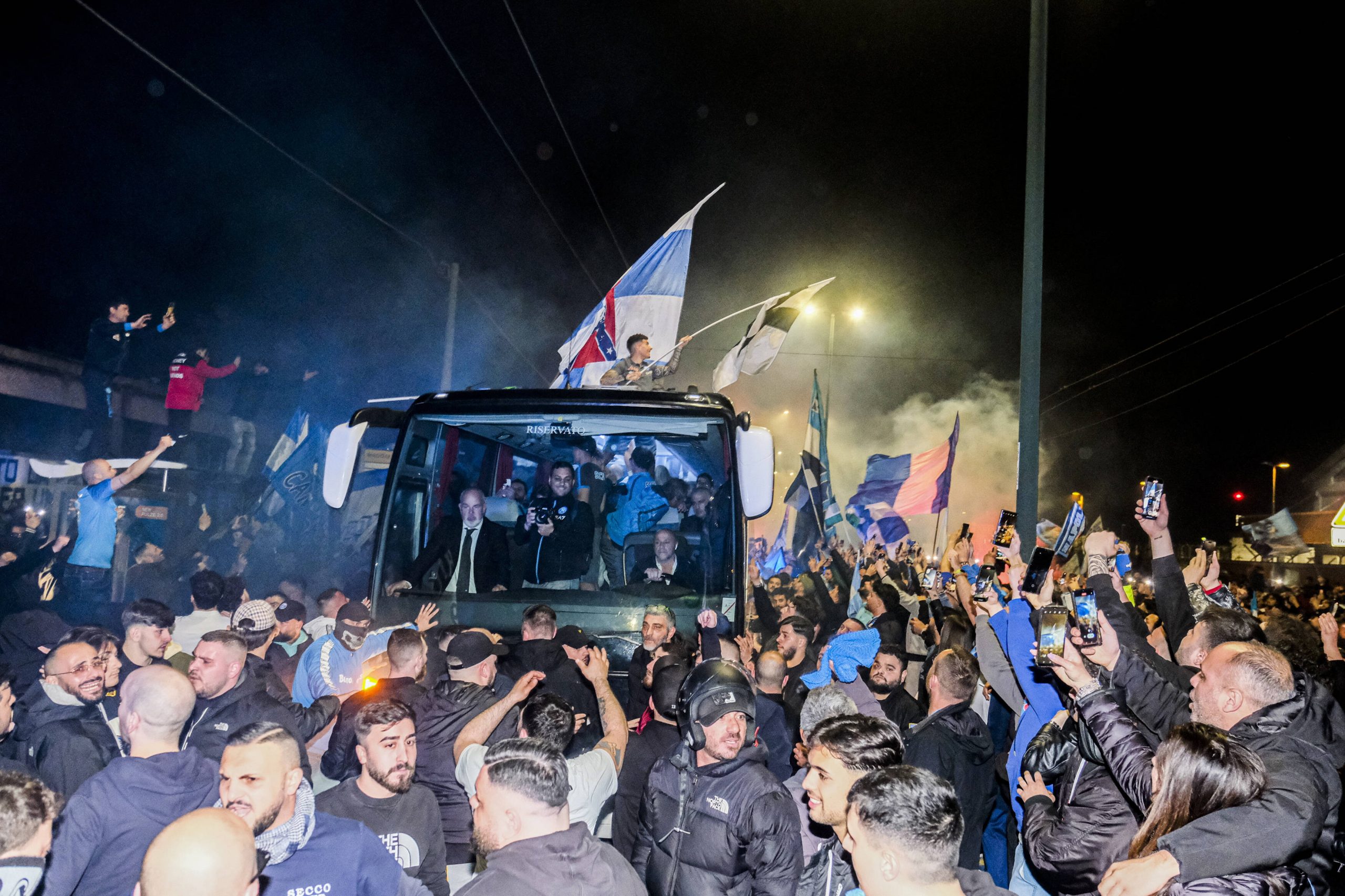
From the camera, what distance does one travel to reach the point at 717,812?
3.47m

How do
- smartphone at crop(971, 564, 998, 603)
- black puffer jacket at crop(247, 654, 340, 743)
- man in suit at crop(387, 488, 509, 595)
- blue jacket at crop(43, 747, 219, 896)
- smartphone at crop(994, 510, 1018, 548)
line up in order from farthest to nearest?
man in suit at crop(387, 488, 509, 595), smartphone at crop(994, 510, 1018, 548), smartphone at crop(971, 564, 998, 603), black puffer jacket at crop(247, 654, 340, 743), blue jacket at crop(43, 747, 219, 896)

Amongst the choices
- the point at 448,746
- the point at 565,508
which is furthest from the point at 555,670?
the point at 565,508

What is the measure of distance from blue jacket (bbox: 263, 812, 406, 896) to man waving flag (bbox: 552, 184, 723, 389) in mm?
6110

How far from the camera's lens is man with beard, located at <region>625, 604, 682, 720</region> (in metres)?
5.36

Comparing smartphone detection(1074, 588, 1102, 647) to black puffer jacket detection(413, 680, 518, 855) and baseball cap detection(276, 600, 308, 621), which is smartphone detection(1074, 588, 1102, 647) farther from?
baseball cap detection(276, 600, 308, 621)

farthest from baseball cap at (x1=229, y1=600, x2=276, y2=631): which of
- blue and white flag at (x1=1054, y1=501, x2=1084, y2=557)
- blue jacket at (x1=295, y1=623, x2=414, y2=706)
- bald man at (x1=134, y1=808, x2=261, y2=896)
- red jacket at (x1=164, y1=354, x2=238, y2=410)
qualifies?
red jacket at (x1=164, y1=354, x2=238, y2=410)

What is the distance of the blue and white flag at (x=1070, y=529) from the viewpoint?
414cm

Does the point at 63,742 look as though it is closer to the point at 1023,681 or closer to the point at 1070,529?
the point at 1023,681

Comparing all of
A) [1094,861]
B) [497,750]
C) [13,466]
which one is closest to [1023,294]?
[1094,861]

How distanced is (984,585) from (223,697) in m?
3.82

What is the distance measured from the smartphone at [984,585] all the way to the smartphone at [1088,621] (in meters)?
1.48

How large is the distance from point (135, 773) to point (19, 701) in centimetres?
149

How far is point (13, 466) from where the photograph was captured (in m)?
10.1

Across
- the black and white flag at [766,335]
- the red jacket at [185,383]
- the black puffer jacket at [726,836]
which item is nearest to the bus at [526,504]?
the black puffer jacket at [726,836]
